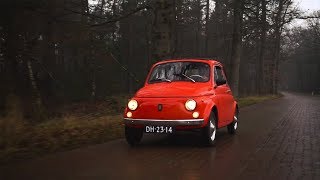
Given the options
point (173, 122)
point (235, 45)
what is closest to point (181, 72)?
point (173, 122)

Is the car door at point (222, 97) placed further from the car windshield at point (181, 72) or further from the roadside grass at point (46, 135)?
the roadside grass at point (46, 135)

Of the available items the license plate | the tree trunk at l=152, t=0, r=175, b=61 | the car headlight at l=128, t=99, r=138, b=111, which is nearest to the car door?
the license plate

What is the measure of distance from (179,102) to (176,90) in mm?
390

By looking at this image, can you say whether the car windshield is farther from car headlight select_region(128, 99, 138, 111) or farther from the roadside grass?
the roadside grass

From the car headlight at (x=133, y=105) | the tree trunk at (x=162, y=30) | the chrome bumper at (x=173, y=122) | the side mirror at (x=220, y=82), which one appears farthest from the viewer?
the tree trunk at (x=162, y=30)

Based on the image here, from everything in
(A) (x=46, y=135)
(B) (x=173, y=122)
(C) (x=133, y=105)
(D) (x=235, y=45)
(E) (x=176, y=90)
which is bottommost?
(A) (x=46, y=135)

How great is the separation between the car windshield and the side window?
289 millimetres

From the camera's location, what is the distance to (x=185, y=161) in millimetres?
7965

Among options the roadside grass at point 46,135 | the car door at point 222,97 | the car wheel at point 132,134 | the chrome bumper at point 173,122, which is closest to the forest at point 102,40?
the roadside grass at point 46,135

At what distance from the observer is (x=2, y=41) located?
14547mm

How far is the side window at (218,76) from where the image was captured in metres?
10.9

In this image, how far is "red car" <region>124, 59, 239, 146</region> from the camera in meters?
9.34

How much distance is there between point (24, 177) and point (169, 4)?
10.7 metres

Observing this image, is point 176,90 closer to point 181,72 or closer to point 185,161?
point 181,72
